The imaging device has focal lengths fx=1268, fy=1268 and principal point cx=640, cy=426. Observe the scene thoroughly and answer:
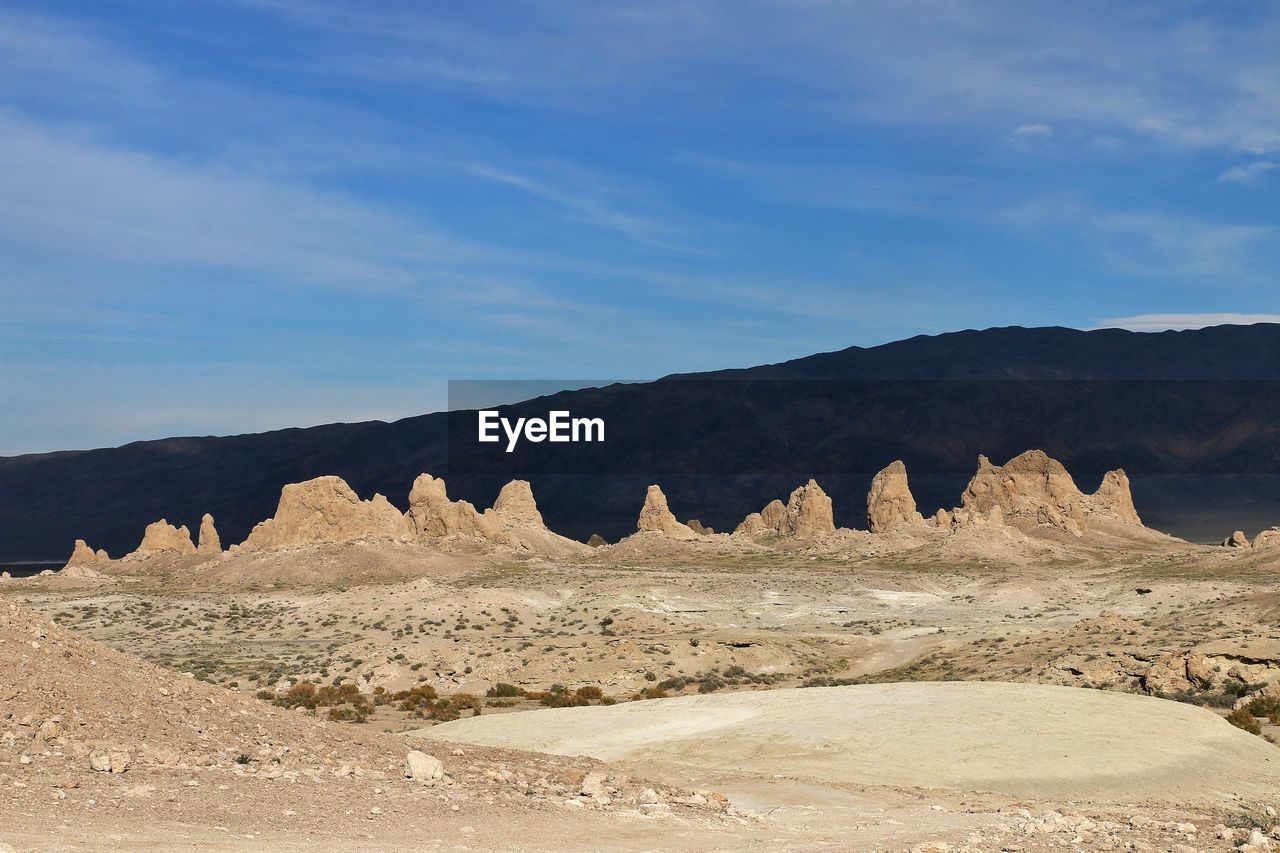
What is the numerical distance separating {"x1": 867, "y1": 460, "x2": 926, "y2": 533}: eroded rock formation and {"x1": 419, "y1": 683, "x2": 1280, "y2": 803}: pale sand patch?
9579 centimetres

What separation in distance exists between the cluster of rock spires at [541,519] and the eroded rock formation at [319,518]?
77 millimetres

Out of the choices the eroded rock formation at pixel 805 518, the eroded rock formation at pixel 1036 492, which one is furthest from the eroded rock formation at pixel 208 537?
the eroded rock formation at pixel 1036 492

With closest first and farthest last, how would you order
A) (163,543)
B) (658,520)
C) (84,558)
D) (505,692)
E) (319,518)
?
(505,692), (319,518), (163,543), (84,558), (658,520)

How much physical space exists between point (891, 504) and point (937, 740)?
102 m

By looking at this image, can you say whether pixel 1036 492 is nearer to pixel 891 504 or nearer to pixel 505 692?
pixel 891 504

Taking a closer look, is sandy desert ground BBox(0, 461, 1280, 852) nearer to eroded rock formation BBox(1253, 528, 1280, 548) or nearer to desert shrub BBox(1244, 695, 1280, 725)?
desert shrub BBox(1244, 695, 1280, 725)

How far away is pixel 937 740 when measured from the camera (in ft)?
73.6

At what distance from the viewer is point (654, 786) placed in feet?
54.5

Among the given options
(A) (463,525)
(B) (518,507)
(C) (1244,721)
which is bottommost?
(C) (1244,721)

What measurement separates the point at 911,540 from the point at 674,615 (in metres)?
51.2

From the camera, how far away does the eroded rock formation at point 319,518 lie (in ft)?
317

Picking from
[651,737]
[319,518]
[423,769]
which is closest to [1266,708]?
[651,737]

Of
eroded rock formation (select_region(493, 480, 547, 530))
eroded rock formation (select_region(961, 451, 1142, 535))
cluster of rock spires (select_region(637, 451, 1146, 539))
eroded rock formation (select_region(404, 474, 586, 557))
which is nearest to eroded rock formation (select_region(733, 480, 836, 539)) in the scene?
cluster of rock spires (select_region(637, 451, 1146, 539))

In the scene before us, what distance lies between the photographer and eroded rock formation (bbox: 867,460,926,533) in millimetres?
121938
